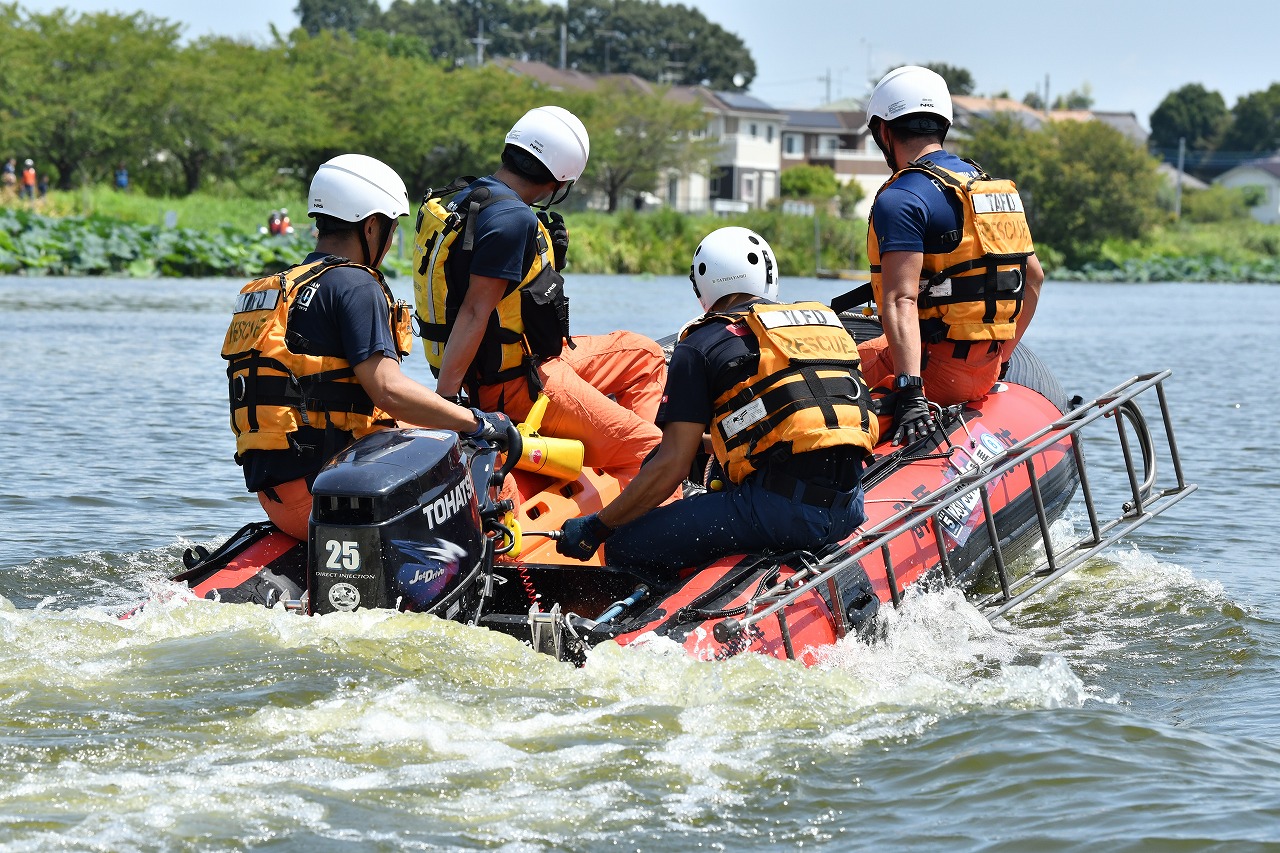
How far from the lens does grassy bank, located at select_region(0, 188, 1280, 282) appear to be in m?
31.3

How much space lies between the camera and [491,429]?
545 centimetres

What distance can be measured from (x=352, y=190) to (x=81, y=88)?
41.1 meters

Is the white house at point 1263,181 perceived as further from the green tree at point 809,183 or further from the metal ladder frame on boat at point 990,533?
the metal ladder frame on boat at point 990,533

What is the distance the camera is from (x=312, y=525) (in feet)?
16.1

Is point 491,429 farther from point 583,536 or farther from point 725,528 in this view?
point 725,528

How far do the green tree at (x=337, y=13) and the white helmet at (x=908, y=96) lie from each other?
11501 cm

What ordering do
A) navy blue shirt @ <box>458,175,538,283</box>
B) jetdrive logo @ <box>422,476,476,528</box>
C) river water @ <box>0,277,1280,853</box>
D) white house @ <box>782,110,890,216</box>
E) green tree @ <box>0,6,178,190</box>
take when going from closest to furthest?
river water @ <box>0,277,1280,853</box>
jetdrive logo @ <box>422,476,476,528</box>
navy blue shirt @ <box>458,175,538,283</box>
green tree @ <box>0,6,178,190</box>
white house @ <box>782,110,890,216</box>

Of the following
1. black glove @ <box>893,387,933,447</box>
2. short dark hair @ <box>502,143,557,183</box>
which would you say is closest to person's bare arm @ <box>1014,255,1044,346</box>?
black glove @ <box>893,387,933,447</box>

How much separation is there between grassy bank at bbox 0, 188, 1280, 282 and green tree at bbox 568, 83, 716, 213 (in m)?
8.94

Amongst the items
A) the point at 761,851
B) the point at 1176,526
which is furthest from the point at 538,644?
the point at 1176,526

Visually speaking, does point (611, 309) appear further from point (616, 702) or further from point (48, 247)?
point (616, 702)

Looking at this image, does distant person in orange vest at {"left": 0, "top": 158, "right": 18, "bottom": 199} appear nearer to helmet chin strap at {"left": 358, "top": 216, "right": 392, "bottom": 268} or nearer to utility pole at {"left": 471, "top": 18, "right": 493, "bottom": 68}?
helmet chin strap at {"left": 358, "top": 216, "right": 392, "bottom": 268}

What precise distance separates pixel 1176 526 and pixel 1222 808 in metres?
5.60

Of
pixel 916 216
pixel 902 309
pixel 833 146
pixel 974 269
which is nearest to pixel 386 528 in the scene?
pixel 902 309
